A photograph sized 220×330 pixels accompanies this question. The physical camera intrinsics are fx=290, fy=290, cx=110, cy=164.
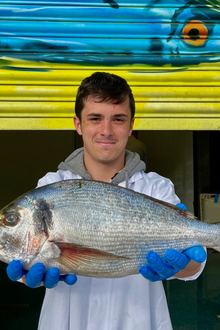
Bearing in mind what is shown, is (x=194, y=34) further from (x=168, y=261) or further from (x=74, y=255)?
(x=74, y=255)

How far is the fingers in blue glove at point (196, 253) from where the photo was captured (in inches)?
50.1

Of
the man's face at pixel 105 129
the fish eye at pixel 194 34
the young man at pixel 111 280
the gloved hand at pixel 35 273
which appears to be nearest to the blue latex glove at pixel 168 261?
the young man at pixel 111 280

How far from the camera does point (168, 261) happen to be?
1.26m

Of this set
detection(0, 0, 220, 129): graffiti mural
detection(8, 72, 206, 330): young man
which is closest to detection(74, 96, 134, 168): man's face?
detection(8, 72, 206, 330): young man

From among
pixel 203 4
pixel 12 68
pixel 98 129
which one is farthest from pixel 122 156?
pixel 203 4

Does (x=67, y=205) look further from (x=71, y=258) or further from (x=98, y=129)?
(x=98, y=129)

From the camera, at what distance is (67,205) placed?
1.28 m

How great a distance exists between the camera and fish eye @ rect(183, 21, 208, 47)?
2455 millimetres

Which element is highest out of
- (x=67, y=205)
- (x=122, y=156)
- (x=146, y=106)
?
(x=146, y=106)

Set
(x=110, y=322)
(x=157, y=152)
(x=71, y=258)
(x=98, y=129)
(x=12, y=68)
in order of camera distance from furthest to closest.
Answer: (x=157, y=152)
(x=12, y=68)
(x=98, y=129)
(x=110, y=322)
(x=71, y=258)

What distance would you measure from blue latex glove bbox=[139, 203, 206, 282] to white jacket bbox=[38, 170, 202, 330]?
0.87 feet

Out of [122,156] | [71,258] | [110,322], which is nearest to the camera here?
[71,258]

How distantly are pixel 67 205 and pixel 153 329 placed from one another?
0.84 meters

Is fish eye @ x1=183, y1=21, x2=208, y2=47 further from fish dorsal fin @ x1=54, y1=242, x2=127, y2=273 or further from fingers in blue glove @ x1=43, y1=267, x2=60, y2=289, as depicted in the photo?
fingers in blue glove @ x1=43, y1=267, x2=60, y2=289
